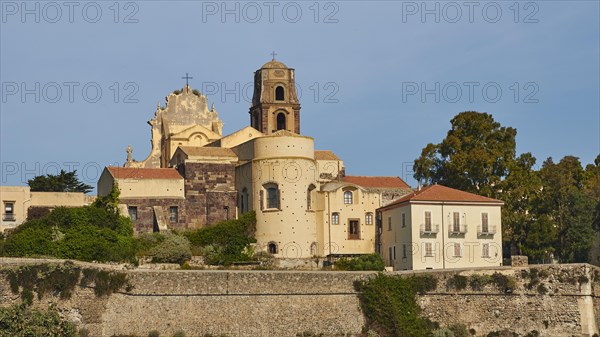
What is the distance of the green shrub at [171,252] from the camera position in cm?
6825

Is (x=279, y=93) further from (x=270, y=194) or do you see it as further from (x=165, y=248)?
(x=165, y=248)

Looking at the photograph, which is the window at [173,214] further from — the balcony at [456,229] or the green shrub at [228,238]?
the balcony at [456,229]

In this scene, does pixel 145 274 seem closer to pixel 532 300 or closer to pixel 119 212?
pixel 119 212

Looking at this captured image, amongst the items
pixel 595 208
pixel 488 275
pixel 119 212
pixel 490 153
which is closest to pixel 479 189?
pixel 490 153

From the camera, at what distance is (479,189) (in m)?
77.0

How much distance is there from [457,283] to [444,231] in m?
8.27

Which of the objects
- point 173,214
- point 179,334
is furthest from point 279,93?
point 179,334

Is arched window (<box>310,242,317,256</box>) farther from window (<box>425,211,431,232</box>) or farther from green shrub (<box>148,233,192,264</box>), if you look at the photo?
green shrub (<box>148,233,192,264</box>)

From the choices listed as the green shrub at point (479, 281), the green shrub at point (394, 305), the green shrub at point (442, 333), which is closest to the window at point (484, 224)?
the green shrub at point (479, 281)

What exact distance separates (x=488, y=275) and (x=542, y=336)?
12.5ft

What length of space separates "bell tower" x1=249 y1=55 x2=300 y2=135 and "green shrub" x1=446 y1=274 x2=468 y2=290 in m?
24.6

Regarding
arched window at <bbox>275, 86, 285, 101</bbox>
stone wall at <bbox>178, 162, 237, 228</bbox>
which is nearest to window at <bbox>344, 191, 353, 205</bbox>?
stone wall at <bbox>178, 162, 237, 228</bbox>

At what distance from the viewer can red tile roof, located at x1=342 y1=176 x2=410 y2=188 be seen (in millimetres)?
78875

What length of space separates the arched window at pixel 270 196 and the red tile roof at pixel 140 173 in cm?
547
